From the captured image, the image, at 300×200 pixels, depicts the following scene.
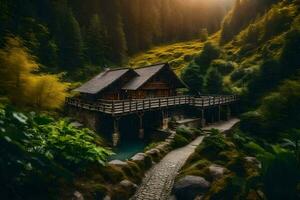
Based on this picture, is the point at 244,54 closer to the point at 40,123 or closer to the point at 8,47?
the point at 8,47

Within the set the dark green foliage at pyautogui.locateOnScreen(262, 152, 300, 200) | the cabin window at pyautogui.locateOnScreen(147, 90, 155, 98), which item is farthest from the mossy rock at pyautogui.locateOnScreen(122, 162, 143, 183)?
the cabin window at pyautogui.locateOnScreen(147, 90, 155, 98)

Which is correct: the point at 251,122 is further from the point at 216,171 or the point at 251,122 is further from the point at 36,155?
the point at 36,155

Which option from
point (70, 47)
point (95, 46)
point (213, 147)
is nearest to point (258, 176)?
point (213, 147)

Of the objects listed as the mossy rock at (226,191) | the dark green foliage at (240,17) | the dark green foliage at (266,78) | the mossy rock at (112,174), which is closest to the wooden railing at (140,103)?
the dark green foliage at (266,78)

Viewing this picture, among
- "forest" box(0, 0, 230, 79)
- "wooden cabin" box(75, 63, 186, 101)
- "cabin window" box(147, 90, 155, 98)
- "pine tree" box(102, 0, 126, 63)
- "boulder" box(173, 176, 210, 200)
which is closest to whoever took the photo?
"boulder" box(173, 176, 210, 200)

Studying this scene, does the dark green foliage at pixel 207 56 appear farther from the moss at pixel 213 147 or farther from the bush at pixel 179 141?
the moss at pixel 213 147

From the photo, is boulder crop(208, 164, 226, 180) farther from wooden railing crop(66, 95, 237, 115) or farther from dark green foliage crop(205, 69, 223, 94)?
dark green foliage crop(205, 69, 223, 94)
